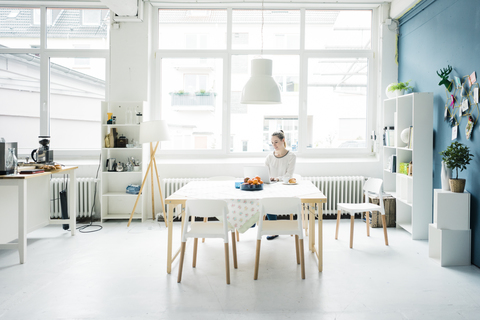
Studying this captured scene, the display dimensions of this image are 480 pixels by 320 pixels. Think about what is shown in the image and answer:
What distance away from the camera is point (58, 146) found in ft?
18.3

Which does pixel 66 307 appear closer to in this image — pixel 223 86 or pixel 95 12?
pixel 223 86

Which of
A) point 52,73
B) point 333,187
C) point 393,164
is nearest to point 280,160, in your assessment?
point 333,187

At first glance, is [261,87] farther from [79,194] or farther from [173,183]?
[79,194]

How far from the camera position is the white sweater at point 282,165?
4.45m

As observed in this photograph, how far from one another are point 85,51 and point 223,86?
7.63 feet

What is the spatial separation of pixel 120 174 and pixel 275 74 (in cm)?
303

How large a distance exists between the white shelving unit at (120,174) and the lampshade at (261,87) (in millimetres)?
2226

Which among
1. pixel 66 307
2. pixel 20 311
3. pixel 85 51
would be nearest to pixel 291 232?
pixel 66 307

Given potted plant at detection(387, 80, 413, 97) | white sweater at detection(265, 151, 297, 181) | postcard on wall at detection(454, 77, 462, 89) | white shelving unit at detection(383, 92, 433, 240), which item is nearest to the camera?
postcard on wall at detection(454, 77, 462, 89)

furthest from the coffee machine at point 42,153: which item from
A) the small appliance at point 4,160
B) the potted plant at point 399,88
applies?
the potted plant at point 399,88

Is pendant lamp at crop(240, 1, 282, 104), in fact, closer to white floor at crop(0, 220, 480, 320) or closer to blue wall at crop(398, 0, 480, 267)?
white floor at crop(0, 220, 480, 320)

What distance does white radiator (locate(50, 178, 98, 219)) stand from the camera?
5172 mm

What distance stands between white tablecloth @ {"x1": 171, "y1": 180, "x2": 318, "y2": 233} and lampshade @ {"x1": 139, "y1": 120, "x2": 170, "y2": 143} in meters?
1.12

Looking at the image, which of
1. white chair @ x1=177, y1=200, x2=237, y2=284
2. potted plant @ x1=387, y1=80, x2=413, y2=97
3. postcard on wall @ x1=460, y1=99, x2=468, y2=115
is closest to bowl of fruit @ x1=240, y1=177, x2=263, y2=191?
white chair @ x1=177, y1=200, x2=237, y2=284
